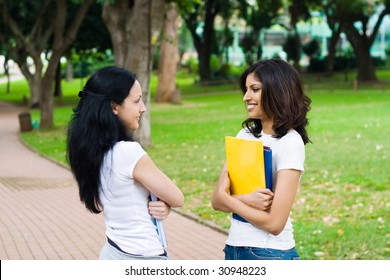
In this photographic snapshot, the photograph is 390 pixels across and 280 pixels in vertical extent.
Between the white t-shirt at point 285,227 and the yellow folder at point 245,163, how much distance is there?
111 mm

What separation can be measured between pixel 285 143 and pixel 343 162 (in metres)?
11.7

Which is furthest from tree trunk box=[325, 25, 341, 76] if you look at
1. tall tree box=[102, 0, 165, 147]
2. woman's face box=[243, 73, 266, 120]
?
woman's face box=[243, 73, 266, 120]

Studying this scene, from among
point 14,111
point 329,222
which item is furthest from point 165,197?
point 14,111

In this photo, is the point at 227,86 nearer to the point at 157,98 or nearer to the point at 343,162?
the point at 157,98

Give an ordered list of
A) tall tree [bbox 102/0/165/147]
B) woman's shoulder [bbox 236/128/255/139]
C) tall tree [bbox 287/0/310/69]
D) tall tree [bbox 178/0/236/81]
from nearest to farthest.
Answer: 1. woman's shoulder [bbox 236/128/255/139]
2. tall tree [bbox 102/0/165/147]
3. tall tree [bbox 178/0/236/81]
4. tall tree [bbox 287/0/310/69]

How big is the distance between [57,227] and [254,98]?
6748 mm

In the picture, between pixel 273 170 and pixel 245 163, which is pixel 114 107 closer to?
pixel 245 163

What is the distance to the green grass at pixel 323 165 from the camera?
8.73m

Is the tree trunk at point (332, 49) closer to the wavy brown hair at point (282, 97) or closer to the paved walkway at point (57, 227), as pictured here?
the paved walkway at point (57, 227)

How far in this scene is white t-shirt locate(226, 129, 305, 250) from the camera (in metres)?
3.48

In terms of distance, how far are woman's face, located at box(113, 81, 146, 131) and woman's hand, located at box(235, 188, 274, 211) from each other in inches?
22.4

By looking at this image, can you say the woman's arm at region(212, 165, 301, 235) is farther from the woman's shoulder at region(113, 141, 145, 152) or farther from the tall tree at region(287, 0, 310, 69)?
the tall tree at region(287, 0, 310, 69)

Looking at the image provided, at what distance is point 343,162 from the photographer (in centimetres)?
1500
